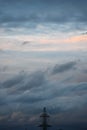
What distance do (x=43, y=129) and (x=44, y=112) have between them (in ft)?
16.1

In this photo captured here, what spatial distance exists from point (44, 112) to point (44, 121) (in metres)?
2.86

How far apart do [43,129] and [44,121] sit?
6.90 ft

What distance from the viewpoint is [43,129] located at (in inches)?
3307

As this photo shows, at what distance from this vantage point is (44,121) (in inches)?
3346

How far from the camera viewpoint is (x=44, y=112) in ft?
286
